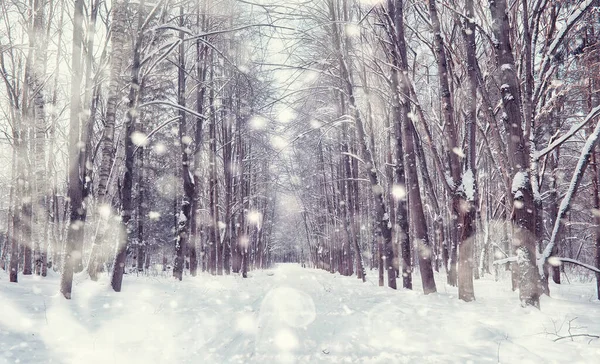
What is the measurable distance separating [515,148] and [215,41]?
12.4 metres

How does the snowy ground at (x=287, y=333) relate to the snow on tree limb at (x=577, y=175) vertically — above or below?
below

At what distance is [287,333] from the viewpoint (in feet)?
15.3

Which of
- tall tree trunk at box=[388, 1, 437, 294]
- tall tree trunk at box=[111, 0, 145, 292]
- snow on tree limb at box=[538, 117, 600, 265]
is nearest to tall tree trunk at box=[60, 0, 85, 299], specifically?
tall tree trunk at box=[111, 0, 145, 292]

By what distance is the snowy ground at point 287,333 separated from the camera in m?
3.57

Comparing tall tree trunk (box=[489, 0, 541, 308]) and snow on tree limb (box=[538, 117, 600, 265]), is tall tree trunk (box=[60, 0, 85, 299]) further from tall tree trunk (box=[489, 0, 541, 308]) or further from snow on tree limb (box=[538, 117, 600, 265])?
snow on tree limb (box=[538, 117, 600, 265])

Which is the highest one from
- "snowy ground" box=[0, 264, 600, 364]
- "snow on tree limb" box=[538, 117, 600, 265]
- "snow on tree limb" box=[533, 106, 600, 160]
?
"snow on tree limb" box=[533, 106, 600, 160]

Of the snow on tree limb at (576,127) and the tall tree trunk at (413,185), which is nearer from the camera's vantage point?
the snow on tree limb at (576,127)

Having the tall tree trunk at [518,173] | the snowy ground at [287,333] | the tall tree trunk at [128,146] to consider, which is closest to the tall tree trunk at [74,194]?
the snowy ground at [287,333]

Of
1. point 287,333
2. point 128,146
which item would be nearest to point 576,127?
point 287,333

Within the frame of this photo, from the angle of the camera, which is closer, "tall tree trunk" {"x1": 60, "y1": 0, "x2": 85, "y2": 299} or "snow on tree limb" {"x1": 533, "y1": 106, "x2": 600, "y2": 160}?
"snow on tree limb" {"x1": 533, "y1": 106, "x2": 600, "y2": 160}

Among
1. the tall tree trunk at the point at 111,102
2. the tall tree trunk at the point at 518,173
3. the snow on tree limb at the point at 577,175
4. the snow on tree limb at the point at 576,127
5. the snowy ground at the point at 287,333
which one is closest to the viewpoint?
the snowy ground at the point at 287,333

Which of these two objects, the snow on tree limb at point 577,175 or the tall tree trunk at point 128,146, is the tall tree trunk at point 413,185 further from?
the tall tree trunk at point 128,146

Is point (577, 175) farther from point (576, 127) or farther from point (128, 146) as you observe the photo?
point (128, 146)

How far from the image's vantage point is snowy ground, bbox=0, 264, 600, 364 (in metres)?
3.57
